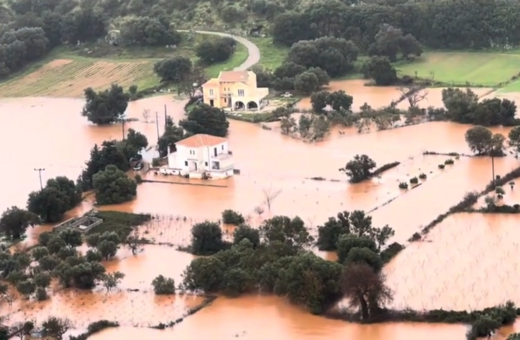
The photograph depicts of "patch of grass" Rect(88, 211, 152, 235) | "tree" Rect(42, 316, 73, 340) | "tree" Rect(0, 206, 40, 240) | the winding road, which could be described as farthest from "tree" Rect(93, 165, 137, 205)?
the winding road

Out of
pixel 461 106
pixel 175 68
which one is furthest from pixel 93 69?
pixel 461 106

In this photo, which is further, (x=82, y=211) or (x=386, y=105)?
(x=386, y=105)

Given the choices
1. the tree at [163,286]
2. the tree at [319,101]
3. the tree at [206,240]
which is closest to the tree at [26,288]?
the tree at [163,286]

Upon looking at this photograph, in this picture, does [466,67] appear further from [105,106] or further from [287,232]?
[287,232]

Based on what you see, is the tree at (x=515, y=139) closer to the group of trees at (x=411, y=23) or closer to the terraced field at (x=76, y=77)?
the group of trees at (x=411, y=23)

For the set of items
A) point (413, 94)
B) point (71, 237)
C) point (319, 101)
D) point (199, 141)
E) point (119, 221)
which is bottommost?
point (119, 221)

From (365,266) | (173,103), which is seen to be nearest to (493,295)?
(365,266)

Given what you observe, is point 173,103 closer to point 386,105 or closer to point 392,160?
point 386,105
